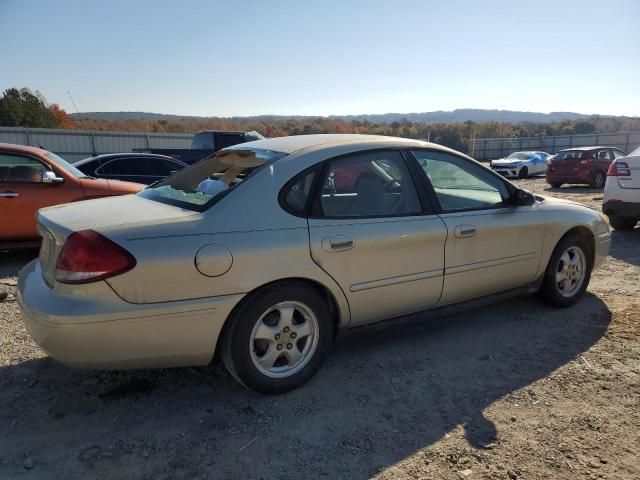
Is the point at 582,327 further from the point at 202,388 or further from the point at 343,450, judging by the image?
the point at 202,388

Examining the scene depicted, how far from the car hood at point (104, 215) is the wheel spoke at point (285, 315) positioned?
777mm

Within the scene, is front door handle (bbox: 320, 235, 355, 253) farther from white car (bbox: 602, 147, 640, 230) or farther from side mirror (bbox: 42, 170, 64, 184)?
white car (bbox: 602, 147, 640, 230)

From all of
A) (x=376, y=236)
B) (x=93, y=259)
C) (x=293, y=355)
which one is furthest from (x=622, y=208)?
(x=93, y=259)

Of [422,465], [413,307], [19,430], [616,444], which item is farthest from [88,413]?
[616,444]

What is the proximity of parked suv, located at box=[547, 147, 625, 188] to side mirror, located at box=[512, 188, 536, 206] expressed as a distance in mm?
14226

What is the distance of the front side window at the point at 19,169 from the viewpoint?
237 inches

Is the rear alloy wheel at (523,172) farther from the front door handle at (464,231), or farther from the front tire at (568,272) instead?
the front door handle at (464,231)

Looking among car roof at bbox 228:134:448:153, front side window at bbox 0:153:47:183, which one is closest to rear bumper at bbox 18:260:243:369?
car roof at bbox 228:134:448:153

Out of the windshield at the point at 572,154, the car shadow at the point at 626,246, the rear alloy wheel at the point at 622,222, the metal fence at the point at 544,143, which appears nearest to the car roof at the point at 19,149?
the car shadow at the point at 626,246

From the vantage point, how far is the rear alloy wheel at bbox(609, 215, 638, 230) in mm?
8141

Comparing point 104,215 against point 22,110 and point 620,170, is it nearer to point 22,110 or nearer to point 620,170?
point 620,170

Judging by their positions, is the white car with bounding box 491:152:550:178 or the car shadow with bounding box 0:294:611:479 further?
the white car with bounding box 491:152:550:178

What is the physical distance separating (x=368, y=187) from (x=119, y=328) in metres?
1.80

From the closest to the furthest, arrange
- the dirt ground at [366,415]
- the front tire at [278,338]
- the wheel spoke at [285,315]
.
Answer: the dirt ground at [366,415]
the front tire at [278,338]
the wheel spoke at [285,315]
